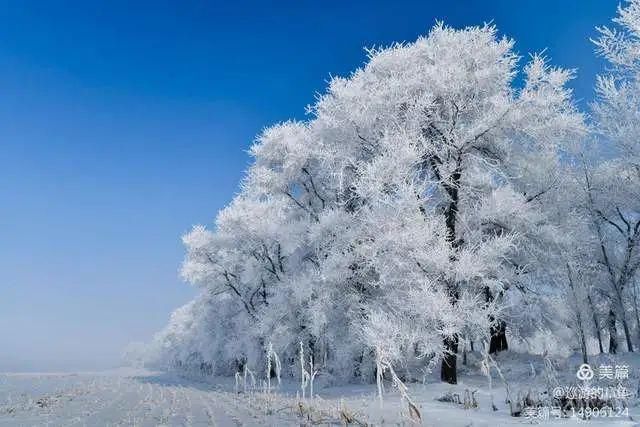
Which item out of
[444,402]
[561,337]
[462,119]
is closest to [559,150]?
[462,119]

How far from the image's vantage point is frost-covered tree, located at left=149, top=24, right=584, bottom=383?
62.3ft

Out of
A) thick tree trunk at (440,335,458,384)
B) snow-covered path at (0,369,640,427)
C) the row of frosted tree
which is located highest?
the row of frosted tree

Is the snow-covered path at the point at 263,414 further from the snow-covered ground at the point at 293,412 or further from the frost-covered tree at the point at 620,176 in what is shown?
the frost-covered tree at the point at 620,176

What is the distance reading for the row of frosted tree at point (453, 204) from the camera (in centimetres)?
1922

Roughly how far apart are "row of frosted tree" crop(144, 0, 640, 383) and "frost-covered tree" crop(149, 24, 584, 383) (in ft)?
0.22

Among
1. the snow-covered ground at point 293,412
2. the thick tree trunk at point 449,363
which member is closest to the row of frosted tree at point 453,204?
the thick tree trunk at point 449,363

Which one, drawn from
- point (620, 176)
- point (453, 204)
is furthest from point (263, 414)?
point (620, 176)

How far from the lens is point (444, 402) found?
15.1m

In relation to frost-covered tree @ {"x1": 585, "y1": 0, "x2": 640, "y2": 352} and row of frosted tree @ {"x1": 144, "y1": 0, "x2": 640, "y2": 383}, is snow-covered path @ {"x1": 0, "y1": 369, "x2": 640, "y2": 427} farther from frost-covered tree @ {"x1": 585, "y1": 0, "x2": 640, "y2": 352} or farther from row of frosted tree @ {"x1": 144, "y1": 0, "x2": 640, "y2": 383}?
frost-covered tree @ {"x1": 585, "y1": 0, "x2": 640, "y2": 352}

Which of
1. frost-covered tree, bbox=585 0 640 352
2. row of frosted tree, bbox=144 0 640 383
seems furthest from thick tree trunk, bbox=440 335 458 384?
frost-covered tree, bbox=585 0 640 352

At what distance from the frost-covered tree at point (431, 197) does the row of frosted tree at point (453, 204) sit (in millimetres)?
69

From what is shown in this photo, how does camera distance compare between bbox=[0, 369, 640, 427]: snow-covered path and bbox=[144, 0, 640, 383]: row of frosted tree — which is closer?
bbox=[0, 369, 640, 427]: snow-covered path

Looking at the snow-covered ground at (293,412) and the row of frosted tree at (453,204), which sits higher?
the row of frosted tree at (453,204)

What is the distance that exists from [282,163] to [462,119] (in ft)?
36.8
